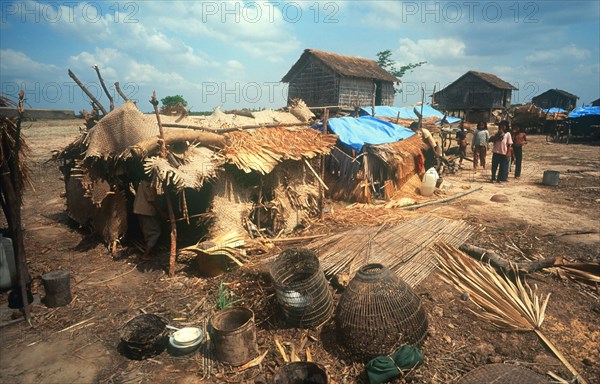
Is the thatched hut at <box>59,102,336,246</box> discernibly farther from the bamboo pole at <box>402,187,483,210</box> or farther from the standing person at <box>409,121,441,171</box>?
the standing person at <box>409,121,441,171</box>

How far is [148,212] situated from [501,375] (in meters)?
7.10

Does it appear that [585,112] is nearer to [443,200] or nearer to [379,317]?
[443,200]

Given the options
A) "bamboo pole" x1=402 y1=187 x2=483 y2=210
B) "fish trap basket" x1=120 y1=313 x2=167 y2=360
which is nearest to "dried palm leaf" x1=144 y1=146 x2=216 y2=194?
"fish trap basket" x1=120 y1=313 x2=167 y2=360

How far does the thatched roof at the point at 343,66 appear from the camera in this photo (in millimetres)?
25141

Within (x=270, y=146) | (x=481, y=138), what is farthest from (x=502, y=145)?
(x=270, y=146)

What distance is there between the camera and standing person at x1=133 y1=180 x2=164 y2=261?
7.18 m

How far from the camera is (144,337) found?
491 centimetres

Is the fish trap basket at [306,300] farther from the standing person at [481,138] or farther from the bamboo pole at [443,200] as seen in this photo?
the standing person at [481,138]

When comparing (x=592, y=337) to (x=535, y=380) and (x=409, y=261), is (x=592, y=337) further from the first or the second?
(x=409, y=261)

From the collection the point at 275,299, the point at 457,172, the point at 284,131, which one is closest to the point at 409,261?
the point at 275,299

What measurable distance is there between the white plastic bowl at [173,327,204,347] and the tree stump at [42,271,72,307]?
275cm

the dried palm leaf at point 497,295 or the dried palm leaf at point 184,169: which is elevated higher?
the dried palm leaf at point 184,169

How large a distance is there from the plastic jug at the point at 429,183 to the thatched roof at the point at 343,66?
14.9 meters

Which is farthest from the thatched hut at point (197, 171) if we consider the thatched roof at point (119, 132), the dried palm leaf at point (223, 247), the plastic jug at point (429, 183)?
the plastic jug at point (429, 183)
